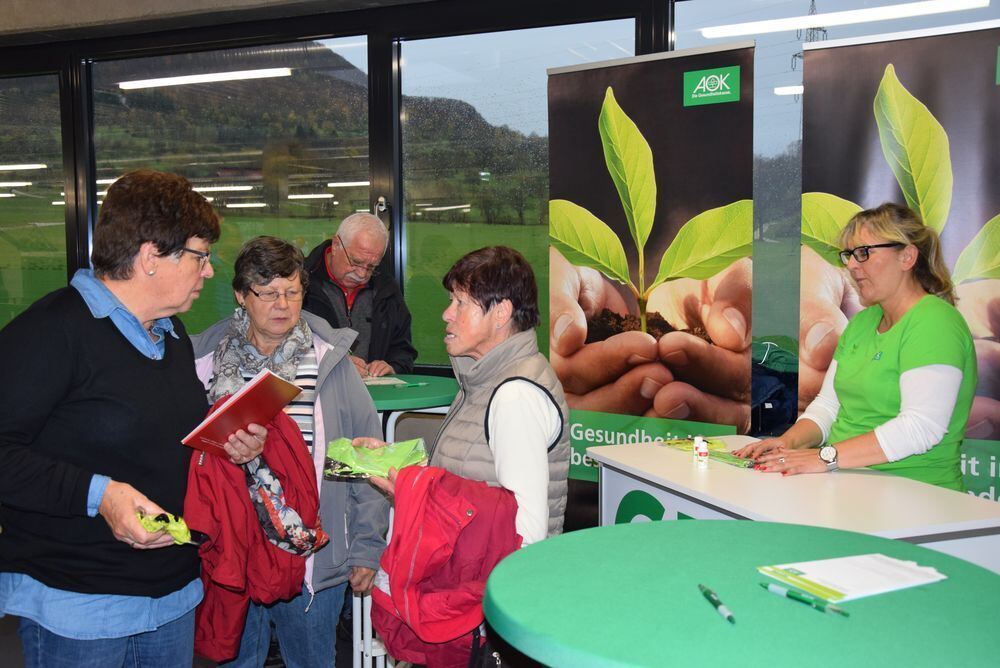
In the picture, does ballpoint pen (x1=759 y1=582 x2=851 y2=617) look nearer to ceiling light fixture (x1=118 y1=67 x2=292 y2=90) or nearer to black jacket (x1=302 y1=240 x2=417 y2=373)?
black jacket (x1=302 y1=240 x2=417 y2=373)

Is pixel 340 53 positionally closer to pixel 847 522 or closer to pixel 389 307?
pixel 389 307

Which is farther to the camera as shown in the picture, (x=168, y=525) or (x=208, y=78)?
(x=208, y=78)

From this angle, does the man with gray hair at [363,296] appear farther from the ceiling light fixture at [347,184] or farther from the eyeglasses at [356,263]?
the ceiling light fixture at [347,184]

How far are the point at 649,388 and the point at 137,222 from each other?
319 centimetres

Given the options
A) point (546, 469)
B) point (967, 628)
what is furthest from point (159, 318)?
point (967, 628)

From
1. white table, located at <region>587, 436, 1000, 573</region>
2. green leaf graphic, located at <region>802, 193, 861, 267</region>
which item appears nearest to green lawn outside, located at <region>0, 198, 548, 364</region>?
green leaf graphic, located at <region>802, 193, 861, 267</region>

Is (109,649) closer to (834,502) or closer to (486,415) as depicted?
(486,415)

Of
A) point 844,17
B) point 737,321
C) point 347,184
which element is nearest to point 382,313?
point 347,184

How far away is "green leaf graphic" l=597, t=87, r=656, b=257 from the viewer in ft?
15.2

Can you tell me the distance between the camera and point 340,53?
6215 mm

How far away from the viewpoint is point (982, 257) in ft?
12.8

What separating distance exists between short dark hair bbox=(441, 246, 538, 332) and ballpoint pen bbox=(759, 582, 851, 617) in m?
1.00

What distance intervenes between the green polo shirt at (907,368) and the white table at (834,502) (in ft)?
0.57

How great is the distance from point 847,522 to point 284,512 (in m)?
1.45
